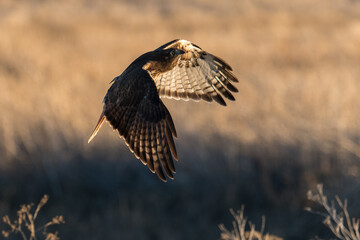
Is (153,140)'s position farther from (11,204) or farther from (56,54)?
(56,54)

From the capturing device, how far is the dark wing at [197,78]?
629 centimetres

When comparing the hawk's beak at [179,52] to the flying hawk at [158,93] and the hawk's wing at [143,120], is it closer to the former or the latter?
the flying hawk at [158,93]

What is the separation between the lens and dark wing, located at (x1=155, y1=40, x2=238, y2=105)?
6285mm

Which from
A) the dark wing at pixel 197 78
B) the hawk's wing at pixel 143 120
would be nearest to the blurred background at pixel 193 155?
the dark wing at pixel 197 78

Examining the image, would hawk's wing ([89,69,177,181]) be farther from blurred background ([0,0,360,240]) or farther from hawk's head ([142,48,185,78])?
blurred background ([0,0,360,240])

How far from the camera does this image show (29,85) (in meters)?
11.0

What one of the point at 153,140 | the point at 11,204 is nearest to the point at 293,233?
the point at 11,204

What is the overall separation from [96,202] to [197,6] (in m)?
6.79

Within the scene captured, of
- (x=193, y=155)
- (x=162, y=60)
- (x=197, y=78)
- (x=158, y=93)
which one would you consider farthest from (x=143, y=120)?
(x=193, y=155)

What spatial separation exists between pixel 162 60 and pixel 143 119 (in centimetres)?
73

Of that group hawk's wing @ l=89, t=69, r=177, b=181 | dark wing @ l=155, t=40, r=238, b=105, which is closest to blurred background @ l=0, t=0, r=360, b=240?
dark wing @ l=155, t=40, r=238, b=105

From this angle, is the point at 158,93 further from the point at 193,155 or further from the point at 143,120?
the point at 193,155

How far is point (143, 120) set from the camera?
523 centimetres

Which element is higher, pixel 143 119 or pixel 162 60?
pixel 162 60
